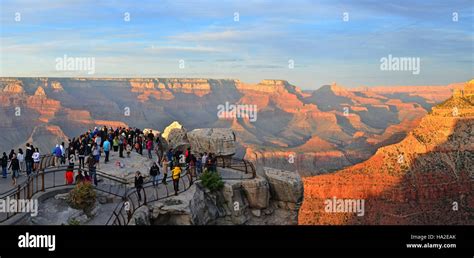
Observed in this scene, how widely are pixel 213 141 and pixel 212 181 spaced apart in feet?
20.8

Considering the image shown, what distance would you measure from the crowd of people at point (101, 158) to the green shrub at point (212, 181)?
26.9 inches

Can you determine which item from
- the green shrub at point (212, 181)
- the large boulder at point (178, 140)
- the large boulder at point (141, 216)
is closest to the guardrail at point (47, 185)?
the large boulder at point (141, 216)

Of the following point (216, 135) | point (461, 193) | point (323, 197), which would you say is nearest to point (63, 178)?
point (216, 135)

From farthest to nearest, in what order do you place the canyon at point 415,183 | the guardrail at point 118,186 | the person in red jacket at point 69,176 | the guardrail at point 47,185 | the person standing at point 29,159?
the canyon at point 415,183 → the person standing at point 29,159 → the person in red jacket at point 69,176 → the guardrail at point 47,185 → the guardrail at point 118,186

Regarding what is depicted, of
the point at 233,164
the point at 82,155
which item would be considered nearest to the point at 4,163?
the point at 82,155

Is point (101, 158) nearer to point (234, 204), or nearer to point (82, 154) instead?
point (82, 154)

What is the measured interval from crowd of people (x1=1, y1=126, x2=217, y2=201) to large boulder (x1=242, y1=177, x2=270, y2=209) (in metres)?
1.91

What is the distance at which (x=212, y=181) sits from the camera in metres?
22.8

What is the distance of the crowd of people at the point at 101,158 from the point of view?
67.5 feet

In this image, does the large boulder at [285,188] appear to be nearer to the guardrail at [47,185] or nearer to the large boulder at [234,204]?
the large boulder at [234,204]

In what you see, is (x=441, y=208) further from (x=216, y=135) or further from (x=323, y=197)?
(x=216, y=135)

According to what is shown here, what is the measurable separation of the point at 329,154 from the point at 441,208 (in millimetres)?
59959

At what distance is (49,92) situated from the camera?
184 m

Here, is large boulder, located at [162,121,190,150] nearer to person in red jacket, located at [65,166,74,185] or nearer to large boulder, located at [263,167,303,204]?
large boulder, located at [263,167,303,204]
